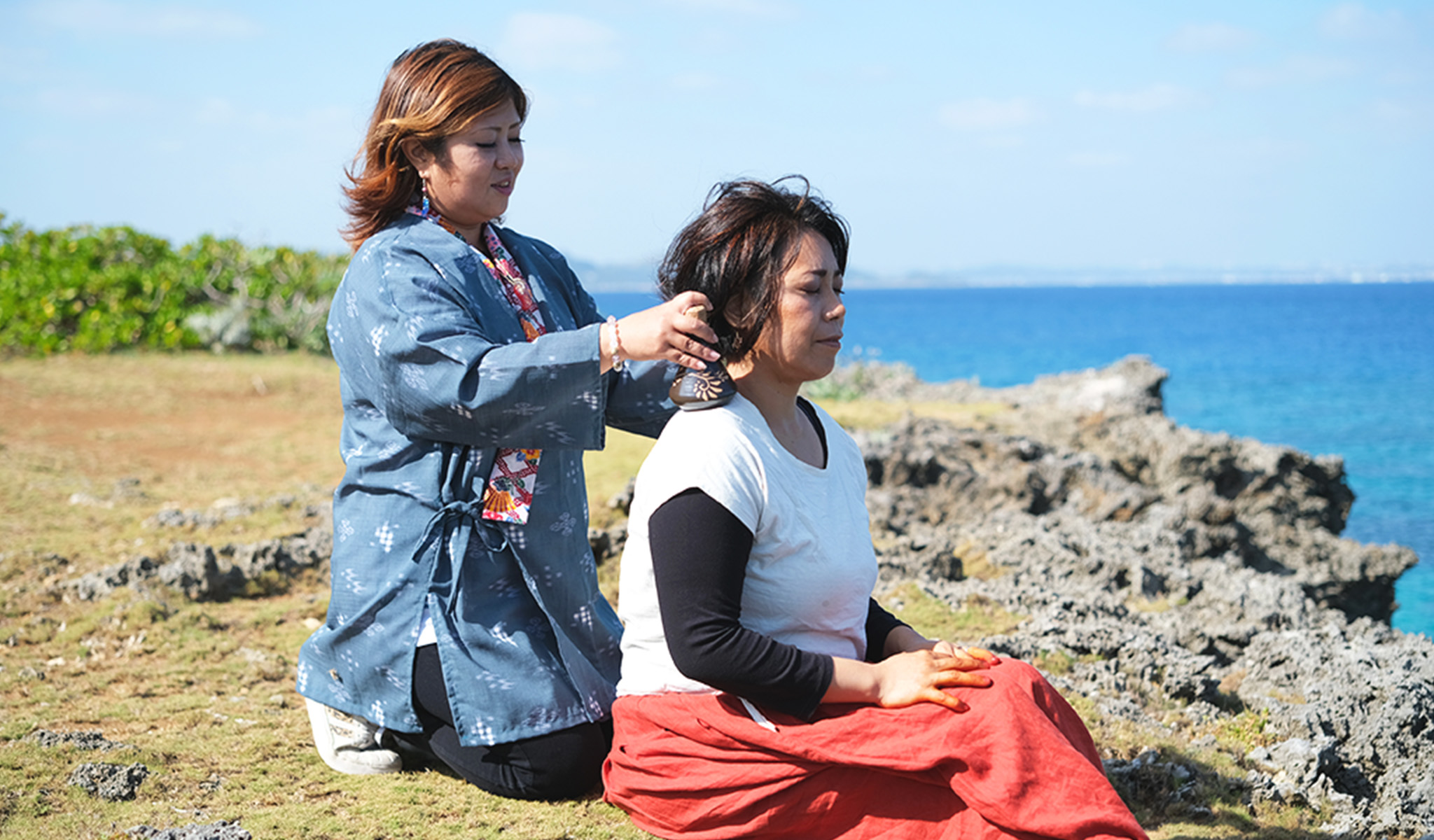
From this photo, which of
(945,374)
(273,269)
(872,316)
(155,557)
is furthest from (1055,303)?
(155,557)

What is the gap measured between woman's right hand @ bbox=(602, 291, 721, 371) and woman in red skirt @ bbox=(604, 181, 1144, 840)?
0.10 m

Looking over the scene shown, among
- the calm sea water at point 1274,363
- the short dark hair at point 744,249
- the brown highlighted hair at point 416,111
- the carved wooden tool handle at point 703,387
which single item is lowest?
the calm sea water at point 1274,363

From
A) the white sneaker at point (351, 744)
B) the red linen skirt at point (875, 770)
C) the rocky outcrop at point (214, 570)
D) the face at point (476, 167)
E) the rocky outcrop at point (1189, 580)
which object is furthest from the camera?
the rocky outcrop at point (214, 570)

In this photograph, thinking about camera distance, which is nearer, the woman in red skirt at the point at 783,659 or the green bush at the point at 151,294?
the woman in red skirt at the point at 783,659

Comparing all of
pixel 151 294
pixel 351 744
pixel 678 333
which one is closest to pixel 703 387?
pixel 678 333

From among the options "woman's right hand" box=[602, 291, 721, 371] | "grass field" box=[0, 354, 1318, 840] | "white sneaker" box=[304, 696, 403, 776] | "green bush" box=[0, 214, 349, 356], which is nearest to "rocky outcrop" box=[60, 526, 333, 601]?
"grass field" box=[0, 354, 1318, 840]

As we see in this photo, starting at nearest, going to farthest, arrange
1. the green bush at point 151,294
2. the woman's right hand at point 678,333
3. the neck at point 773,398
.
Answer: the woman's right hand at point 678,333 < the neck at point 773,398 < the green bush at point 151,294

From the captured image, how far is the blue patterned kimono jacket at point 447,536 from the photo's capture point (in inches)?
111

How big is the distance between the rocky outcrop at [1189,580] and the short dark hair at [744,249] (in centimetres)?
193

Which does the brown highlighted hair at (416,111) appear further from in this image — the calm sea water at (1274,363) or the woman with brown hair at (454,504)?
the calm sea water at (1274,363)

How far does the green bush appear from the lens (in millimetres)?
12977

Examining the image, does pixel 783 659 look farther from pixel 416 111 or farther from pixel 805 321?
pixel 416 111

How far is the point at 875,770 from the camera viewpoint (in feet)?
7.04

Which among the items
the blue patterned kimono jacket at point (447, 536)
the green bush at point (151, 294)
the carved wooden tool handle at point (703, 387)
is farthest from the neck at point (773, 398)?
the green bush at point (151, 294)
